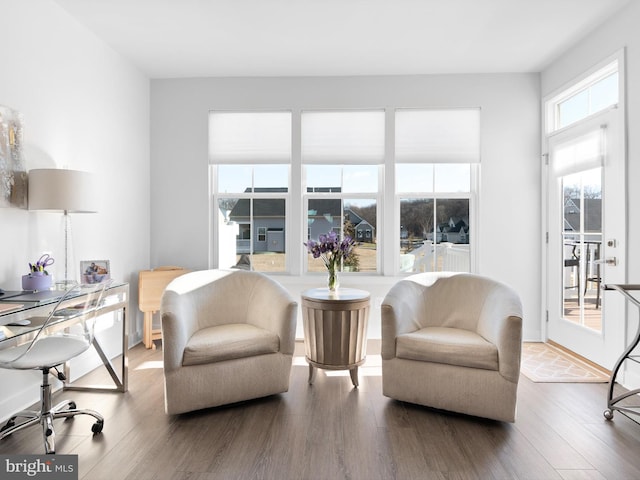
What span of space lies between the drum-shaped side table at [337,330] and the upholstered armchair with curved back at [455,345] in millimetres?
272

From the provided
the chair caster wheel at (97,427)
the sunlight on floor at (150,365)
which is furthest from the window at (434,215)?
the chair caster wheel at (97,427)

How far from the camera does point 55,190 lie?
2.46m

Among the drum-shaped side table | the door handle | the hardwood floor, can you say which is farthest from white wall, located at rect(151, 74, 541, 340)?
the hardwood floor

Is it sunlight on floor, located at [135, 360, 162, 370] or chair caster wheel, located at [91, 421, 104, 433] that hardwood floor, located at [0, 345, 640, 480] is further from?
sunlight on floor, located at [135, 360, 162, 370]

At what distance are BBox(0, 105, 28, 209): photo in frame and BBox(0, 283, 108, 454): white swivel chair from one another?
28.3 inches

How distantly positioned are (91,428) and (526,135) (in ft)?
14.7

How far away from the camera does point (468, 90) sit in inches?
159

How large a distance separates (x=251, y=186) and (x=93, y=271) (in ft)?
6.07

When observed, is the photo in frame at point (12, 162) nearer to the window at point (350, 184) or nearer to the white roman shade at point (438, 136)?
the window at point (350, 184)

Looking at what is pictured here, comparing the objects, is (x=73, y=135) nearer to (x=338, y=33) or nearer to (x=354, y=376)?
(x=338, y=33)

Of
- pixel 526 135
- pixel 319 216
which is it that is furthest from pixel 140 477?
pixel 526 135

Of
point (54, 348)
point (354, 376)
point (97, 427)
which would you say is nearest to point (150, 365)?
point (97, 427)

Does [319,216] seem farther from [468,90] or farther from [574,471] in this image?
[574,471]

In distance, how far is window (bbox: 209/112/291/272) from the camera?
13.6ft
